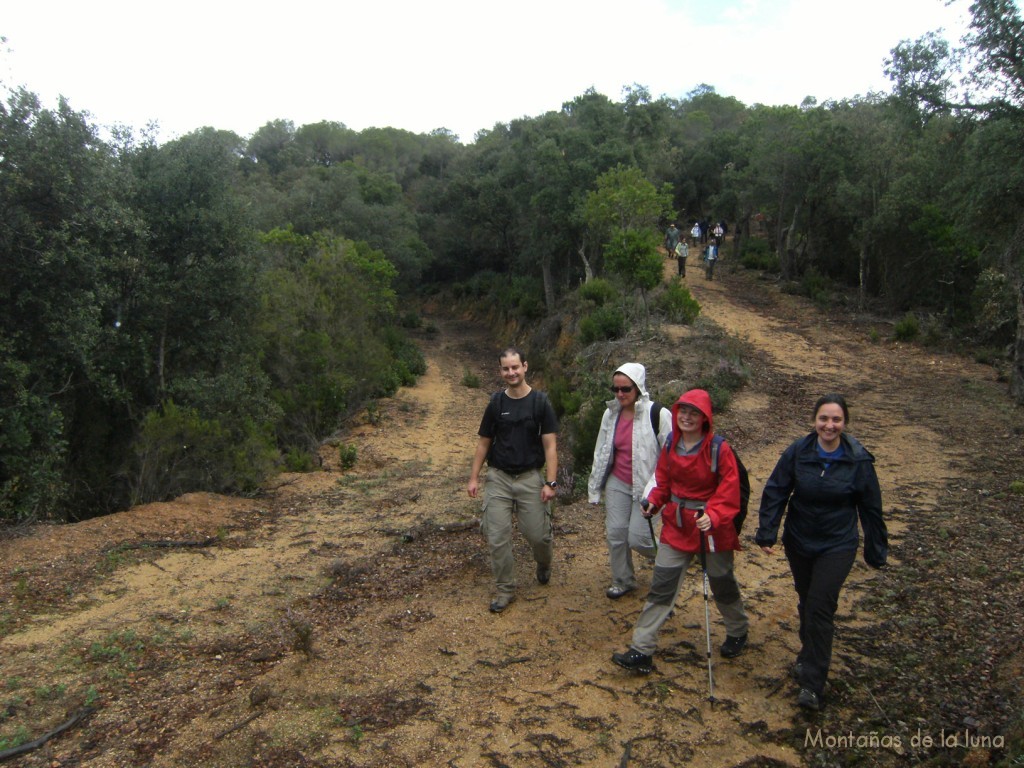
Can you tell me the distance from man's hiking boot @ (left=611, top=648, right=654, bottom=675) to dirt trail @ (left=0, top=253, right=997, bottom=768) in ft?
0.20

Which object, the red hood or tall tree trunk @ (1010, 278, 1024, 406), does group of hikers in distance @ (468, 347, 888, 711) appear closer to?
the red hood

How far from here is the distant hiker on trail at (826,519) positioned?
3.71 m

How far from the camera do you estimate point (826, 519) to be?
3.76 m

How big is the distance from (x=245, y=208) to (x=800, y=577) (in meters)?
11.2

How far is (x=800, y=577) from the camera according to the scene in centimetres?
397

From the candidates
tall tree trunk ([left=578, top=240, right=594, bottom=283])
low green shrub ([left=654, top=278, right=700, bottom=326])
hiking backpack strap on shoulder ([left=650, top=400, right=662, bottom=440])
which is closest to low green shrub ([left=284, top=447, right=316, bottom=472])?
hiking backpack strap on shoulder ([left=650, top=400, right=662, bottom=440])

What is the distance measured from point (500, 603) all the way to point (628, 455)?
1.47 meters

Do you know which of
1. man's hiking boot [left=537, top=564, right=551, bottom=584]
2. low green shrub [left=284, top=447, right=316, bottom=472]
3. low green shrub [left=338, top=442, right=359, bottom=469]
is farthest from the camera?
low green shrub [left=338, top=442, right=359, bottom=469]

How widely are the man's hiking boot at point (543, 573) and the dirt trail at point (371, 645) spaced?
0.29 feet

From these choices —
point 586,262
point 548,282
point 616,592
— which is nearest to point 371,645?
point 616,592

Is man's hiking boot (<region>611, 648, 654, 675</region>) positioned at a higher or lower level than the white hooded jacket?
lower

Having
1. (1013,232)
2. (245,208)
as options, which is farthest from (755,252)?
(245,208)

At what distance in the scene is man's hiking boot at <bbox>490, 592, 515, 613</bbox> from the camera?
523cm

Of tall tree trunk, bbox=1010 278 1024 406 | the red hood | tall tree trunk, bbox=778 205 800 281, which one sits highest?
tall tree trunk, bbox=778 205 800 281
